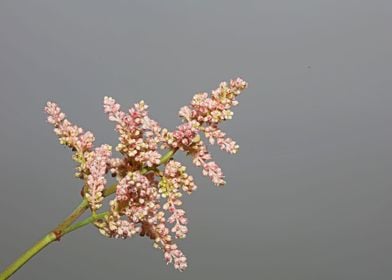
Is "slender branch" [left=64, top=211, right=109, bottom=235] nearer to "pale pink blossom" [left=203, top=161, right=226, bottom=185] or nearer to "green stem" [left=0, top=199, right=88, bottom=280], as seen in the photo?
"green stem" [left=0, top=199, right=88, bottom=280]

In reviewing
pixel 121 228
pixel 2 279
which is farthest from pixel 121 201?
pixel 2 279

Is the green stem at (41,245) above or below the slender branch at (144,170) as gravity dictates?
below

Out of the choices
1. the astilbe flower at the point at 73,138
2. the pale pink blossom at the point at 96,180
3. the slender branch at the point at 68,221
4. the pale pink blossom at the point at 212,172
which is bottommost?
the slender branch at the point at 68,221

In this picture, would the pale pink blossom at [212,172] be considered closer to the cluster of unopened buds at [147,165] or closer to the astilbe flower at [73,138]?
the cluster of unopened buds at [147,165]

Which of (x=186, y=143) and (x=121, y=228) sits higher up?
(x=186, y=143)

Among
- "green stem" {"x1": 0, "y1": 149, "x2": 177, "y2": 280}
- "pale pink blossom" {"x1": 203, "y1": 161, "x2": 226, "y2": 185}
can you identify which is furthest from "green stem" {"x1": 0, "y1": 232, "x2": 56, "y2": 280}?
"pale pink blossom" {"x1": 203, "y1": 161, "x2": 226, "y2": 185}

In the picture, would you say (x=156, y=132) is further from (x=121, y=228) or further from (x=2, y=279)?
(x=2, y=279)

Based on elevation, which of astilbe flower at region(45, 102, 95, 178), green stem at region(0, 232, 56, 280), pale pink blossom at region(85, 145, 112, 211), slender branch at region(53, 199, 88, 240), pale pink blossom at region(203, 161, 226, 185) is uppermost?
pale pink blossom at region(203, 161, 226, 185)

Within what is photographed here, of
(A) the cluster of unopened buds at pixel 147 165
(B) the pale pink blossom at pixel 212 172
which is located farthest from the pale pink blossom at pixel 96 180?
(B) the pale pink blossom at pixel 212 172
